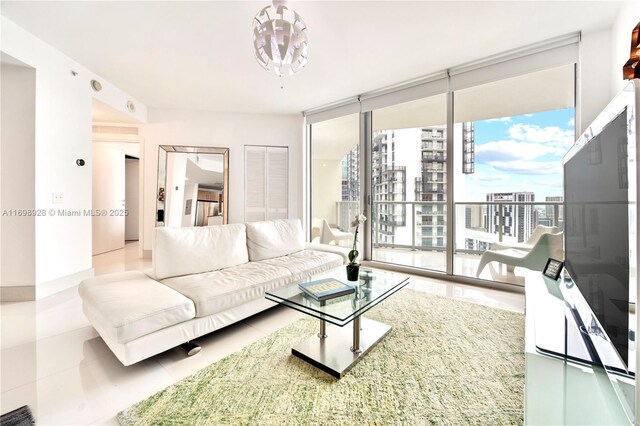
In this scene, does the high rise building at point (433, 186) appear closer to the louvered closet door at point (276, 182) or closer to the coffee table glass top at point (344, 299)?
the coffee table glass top at point (344, 299)

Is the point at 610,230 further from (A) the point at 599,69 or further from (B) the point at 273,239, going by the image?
(A) the point at 599,69

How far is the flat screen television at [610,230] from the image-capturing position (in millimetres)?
611

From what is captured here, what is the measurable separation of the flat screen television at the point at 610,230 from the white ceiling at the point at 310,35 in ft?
6.02

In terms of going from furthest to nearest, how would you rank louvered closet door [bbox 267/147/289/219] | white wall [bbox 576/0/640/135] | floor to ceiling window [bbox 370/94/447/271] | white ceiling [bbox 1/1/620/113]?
1. louvered closet door [bbox 267/147/289/219]
2. floor to ceiling window [bbox 370/94/447/271]
3. white wall [bbox 576/0/640/135]
4. white ceiling [bbox 1/1/620/113]

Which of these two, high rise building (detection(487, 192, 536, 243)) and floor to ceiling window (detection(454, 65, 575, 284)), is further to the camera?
high rise building (detection(487, 192, 536, 243))

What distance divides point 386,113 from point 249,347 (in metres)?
3.72

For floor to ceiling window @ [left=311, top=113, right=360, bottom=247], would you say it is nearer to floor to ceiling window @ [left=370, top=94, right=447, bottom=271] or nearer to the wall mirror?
floor to ceiling window @ [left=370, top=94, right=447, bottom=271]

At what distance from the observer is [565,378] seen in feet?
3.04

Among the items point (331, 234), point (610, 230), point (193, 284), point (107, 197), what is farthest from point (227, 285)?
point (107, 197)

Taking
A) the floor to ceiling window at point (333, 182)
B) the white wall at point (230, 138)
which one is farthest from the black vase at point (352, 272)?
the white wall at point (230, 138)

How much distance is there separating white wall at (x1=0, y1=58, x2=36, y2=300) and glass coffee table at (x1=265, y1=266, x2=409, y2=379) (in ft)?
9.20

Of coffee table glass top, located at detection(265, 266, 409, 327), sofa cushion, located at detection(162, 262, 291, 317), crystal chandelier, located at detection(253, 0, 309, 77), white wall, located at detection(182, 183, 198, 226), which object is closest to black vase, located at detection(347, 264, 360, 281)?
coffee table glass top, located at detection(265, 266, 409, 327)

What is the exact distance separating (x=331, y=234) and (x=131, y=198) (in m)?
5.05

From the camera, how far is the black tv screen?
2.22ft
